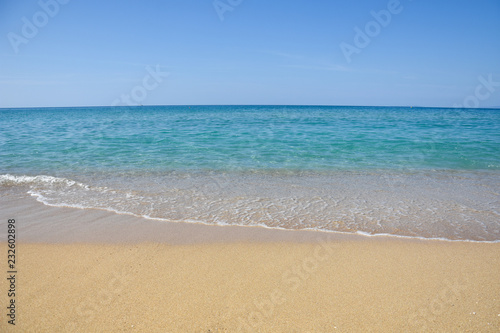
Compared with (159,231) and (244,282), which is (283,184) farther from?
(244,282)

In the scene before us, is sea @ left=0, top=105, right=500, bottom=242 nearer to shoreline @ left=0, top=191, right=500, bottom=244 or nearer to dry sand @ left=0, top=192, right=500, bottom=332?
shoreline @ left=0, top=191, right=500, bottom=244

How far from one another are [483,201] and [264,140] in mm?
10370

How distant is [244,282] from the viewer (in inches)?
130

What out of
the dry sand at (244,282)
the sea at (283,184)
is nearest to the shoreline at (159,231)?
the dry sand at (244,282)

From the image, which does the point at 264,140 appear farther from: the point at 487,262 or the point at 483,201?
the point at 487,262

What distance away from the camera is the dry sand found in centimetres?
270

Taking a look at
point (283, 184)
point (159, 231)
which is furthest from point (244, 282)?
point (283, 184)

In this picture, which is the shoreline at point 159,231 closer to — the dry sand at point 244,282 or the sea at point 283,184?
the dry sand at point 244,282

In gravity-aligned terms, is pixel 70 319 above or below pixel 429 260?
below

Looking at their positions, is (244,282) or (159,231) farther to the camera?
(159,231)

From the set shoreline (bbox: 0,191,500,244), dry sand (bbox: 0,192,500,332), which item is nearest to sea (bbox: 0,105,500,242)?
shoreline (bbox: 0,191,500,244)

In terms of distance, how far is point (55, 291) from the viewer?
310cm

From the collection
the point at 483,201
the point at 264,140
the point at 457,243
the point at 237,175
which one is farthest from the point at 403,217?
the point at 264,140

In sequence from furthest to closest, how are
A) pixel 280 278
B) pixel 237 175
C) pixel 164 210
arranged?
pixel 237 175
pixel 164 210
pixel 280 278
